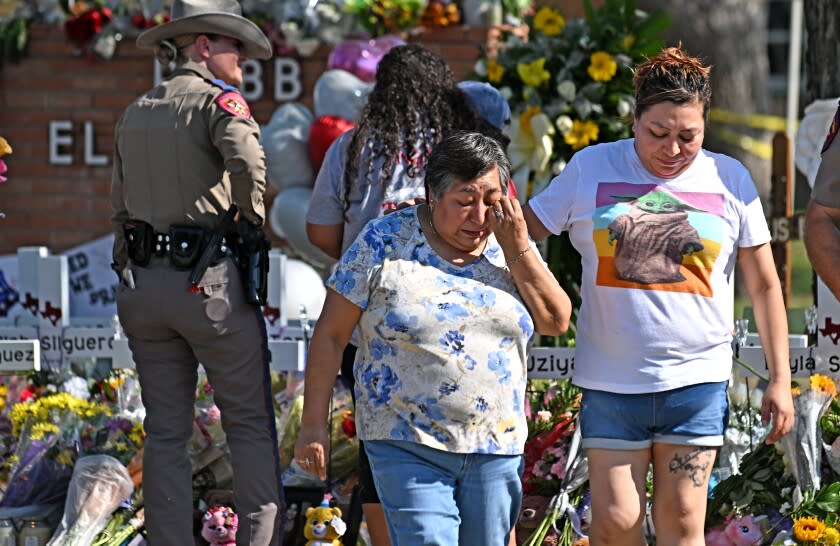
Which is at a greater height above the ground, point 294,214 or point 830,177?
point 830,177

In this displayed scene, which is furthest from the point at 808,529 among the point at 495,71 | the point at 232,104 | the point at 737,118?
the point at 737,118

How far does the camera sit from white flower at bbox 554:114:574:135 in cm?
612

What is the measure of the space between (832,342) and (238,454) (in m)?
2.02

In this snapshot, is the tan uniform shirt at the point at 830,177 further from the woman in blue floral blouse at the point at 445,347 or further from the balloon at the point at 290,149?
the balloon at the point at 290,149

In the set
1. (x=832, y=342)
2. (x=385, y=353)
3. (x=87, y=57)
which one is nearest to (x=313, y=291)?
(x=87, y=57)

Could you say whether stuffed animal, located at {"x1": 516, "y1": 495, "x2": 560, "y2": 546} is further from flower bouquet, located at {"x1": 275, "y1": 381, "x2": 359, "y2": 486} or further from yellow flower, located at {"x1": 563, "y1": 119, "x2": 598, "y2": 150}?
yellow flower, located at {"x1": 563, "y1": 119, "x2": 598, "y2": 150}

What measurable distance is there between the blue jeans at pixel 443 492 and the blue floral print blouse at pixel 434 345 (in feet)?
0.12

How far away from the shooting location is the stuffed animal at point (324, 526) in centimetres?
451

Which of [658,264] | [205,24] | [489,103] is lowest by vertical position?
[658,264]

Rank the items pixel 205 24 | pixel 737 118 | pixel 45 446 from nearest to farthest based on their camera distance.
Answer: pixel 205 24, pixel 45 446, pixel 737 118

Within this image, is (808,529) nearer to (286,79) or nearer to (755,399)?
(755,399)

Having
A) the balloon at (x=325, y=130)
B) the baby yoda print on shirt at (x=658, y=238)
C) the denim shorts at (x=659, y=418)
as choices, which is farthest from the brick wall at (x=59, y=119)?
the denim shorts at (x=659, y=418)

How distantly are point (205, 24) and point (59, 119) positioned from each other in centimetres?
458

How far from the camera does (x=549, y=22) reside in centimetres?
648
